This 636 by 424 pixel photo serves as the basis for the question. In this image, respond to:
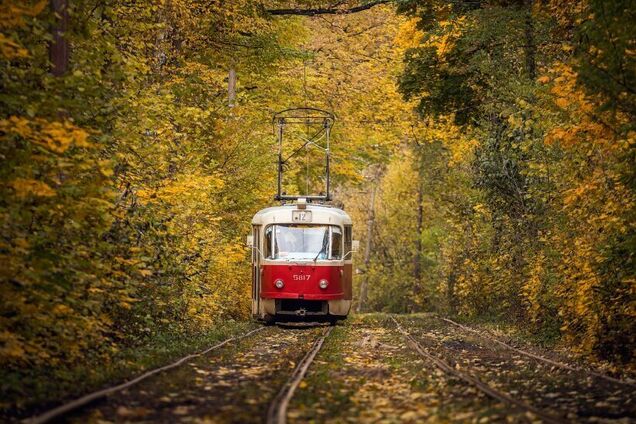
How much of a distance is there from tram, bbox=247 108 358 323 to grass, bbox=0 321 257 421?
5738 millimetres

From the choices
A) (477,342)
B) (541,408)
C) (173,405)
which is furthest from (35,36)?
(477,342)

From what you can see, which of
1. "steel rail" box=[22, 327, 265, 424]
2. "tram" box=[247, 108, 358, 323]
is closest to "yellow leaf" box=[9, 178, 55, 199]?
"steel rail" box=[22, 327, 265, 424]

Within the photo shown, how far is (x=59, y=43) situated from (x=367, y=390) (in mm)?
6746

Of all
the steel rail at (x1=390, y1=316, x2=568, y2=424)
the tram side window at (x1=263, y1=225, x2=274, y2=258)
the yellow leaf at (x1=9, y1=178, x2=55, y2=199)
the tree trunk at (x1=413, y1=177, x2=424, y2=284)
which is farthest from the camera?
the tree trunk at (x1=413, y1=177, x2=424, y2=284)

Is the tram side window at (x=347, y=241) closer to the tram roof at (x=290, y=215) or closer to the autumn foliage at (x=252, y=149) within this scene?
the tram roof at (x=290, y=215)

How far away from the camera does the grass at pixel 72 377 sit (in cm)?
906

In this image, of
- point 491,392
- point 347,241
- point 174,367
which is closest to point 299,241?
point 347,241

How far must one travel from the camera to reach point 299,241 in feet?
71.2

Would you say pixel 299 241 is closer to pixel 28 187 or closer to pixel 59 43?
pixel 59 43

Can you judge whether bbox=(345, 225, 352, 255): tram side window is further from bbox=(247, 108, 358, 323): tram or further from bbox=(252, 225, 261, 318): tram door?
bbox=(252, 225, 261, 318): tram door

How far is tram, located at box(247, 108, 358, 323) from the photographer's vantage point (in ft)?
69.7

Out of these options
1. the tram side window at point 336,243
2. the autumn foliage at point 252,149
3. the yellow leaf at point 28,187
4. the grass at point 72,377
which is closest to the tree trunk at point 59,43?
the autumn foliage at point 252,149

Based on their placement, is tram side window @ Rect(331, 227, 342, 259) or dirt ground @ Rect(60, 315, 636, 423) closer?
dirt ground @ Rect(60, 315, 636, 423)

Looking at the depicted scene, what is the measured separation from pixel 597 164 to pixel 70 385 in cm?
1001
